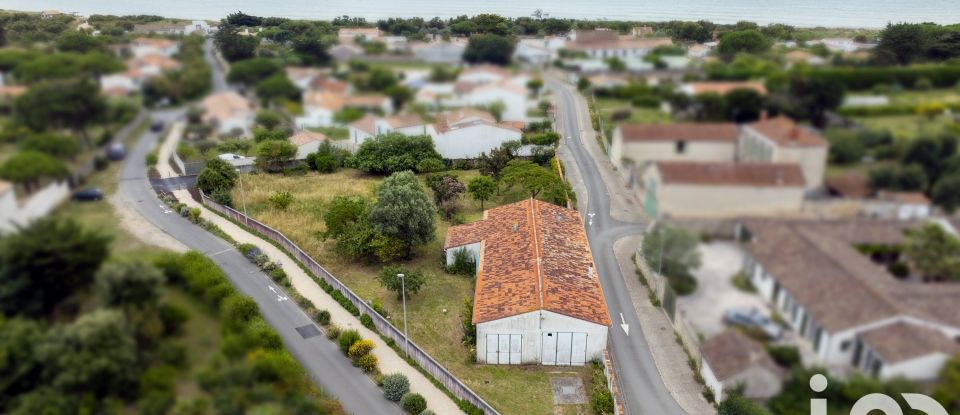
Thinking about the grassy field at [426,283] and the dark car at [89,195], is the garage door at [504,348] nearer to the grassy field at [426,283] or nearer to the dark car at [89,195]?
the grassy field at [426,283]

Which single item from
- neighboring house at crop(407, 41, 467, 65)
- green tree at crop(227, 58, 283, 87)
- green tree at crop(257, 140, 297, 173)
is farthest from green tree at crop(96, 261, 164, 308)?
green tree at crop(257, 140, 297, 173)

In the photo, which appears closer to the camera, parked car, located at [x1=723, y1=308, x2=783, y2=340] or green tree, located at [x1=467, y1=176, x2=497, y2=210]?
parked car, located at [x1=723, y1=308, x2=783, y2=340]

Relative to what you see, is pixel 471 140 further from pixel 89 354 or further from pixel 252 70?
pixel 89 354

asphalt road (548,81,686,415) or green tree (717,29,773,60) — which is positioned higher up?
green tree (717,29,773,60)

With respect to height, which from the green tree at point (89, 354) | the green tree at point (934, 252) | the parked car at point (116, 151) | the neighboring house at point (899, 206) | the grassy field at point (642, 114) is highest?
the grassy field at point (642, 114)

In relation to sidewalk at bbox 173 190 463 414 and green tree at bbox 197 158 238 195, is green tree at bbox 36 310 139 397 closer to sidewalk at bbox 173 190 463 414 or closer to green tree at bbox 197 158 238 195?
sidewalk at bbox 173 190 463 414

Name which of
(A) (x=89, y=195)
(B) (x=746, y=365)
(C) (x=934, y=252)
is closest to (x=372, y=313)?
(A) (x=89, y=195)

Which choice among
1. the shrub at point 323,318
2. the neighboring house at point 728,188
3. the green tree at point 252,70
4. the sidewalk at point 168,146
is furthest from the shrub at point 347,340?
the neighboring house at point 728,188

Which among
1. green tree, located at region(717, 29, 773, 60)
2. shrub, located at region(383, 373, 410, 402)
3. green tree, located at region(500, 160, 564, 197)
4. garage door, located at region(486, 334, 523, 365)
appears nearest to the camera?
green tree, located at region(717, 29, 773, 60)
